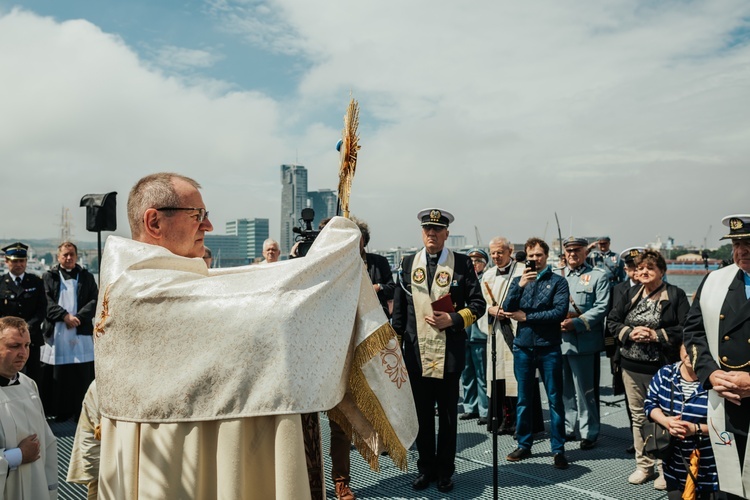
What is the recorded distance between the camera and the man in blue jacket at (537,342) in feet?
18.1

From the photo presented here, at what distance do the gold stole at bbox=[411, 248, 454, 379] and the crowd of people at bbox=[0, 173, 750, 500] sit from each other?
13 mm

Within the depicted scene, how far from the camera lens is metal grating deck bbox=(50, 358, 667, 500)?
4.63m

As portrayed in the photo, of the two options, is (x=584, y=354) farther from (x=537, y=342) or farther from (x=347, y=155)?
(x=347, y=155)

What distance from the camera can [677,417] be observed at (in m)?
3.90

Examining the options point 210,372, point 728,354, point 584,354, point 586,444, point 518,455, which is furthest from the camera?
point 584,354

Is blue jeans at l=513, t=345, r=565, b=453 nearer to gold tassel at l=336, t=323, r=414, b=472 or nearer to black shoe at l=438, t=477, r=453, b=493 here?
black shoe at l=438, t=477, r=453, b=493

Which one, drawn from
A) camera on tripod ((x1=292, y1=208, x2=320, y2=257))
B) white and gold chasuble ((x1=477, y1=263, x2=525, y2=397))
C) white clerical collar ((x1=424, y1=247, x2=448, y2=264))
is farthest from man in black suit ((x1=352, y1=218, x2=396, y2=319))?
camera on tripod ((x1=292, y1=208, x2=320, y2=257))

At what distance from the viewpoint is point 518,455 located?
5480 millimetres

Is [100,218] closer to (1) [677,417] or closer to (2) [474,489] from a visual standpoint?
(2) [474,489]

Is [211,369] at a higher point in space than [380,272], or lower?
lower

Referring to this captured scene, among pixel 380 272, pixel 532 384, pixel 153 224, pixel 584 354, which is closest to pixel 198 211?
pixel 153 224

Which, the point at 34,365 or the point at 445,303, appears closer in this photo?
the point at 445,303

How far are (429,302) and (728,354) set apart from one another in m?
2.29

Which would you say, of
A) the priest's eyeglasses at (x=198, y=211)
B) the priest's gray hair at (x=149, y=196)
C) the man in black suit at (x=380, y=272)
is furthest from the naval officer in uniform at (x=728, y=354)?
the priest's gray hair at (x=149, y=196)
